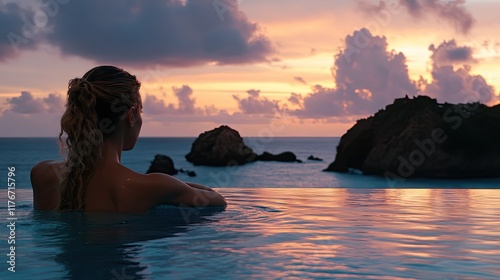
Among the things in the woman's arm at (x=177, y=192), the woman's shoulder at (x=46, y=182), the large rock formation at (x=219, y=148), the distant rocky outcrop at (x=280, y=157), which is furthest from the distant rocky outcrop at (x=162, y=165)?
the woman's shoulder at (x=46, y=182)

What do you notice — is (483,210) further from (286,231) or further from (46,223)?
(46,223)

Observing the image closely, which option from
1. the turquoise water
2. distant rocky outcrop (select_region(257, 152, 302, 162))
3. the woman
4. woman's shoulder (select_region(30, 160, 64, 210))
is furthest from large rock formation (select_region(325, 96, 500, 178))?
distant rocky outcrop (select_region(257, 152, 302, 162))

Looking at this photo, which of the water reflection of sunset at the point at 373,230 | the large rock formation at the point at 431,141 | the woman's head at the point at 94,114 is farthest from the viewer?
the large rock formation at the point at 431,141

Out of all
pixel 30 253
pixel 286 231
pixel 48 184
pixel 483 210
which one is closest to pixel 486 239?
pixel 286 231

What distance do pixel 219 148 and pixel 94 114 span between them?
1934 inches

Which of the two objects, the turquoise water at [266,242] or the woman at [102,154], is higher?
the woman at [102,154]

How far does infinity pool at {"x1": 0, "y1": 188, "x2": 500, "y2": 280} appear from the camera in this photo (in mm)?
3515

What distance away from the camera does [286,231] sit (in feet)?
17.3

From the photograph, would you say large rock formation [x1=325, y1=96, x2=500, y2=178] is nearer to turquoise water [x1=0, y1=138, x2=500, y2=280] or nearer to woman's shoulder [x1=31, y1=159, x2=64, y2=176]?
turquoise water [x1=0, y1=138, x2=500, y2=280]

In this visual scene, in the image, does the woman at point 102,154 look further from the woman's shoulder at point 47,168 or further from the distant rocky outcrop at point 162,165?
the distant rocky outcrop at point 162,165

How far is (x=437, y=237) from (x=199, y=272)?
2594 mm

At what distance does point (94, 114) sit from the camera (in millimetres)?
5293

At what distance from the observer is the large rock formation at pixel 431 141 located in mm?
29750

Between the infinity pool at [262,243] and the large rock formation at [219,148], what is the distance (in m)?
44.7
